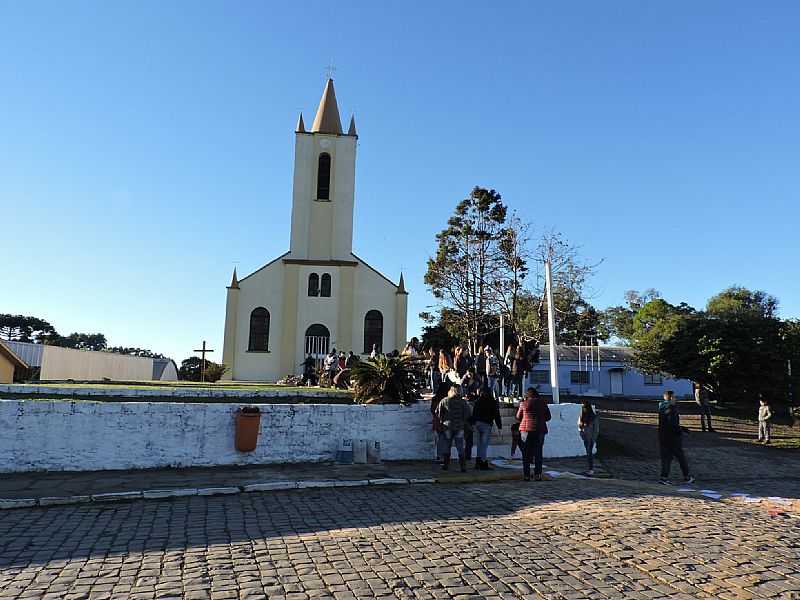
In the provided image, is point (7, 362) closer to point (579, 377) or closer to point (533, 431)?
point (533, 431)

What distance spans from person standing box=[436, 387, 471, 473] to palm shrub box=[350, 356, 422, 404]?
5.53ft

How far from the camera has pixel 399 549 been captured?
559cm

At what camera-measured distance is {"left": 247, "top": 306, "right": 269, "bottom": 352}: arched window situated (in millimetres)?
32744

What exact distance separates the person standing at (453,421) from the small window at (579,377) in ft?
122

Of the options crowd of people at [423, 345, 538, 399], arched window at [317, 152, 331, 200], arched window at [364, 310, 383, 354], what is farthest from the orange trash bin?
arched window at [317, 152, 331, 200]

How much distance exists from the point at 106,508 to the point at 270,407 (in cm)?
405

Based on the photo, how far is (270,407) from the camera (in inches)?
441

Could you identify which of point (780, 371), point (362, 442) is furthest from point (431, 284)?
point (362, 442)

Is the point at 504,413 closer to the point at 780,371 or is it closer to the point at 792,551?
the point at 792,551

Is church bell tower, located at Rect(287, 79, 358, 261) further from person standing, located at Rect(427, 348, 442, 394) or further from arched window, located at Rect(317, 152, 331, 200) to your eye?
person standing, located at Rect(427, 348, 442, 394)

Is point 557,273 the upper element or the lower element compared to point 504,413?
upper

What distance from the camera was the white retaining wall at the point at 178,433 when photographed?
976cm

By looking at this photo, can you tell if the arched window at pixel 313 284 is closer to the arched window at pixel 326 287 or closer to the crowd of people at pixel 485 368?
the arched window at pixel 326 287

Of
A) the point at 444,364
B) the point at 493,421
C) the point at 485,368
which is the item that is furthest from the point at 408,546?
the point at 444,364
